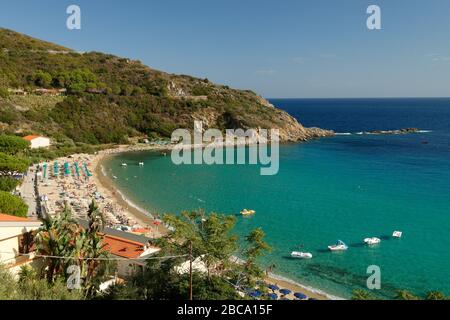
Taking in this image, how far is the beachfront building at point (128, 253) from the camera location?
1659cm

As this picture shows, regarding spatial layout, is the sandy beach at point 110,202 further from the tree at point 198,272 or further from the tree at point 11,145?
the tree at point 198,272

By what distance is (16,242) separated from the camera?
13.3 meters

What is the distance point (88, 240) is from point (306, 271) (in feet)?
44.1

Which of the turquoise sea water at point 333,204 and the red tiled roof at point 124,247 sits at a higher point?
the red tiled roof at point 124,247

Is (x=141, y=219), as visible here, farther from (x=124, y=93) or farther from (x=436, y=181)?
(x=124, y=93)

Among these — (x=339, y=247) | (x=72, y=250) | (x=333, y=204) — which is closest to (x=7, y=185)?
(x=72, y=250)

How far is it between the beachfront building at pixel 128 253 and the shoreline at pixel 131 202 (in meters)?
7.15

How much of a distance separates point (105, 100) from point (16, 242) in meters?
66.6

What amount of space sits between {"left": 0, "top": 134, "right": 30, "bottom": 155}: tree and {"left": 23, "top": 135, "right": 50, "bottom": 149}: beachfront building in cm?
523

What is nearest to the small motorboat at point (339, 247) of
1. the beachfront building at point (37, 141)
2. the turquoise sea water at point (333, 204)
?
the turquoise sea water at point (333, 204)

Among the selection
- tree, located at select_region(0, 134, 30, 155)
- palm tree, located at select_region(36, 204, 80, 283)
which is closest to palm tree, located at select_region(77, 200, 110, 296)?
palm tree, located at select_region(36, 204, 80, 283)

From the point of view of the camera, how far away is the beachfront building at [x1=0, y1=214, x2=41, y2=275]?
12.8 metres

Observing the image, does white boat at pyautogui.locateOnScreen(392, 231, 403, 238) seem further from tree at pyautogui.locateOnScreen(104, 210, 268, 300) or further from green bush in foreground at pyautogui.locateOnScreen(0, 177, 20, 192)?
green bush in foreground at pyautogui.locateOnScreen(0, 177, 20, 192)

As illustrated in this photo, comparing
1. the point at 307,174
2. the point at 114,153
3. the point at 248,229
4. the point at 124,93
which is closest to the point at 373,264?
the point at 248,229
